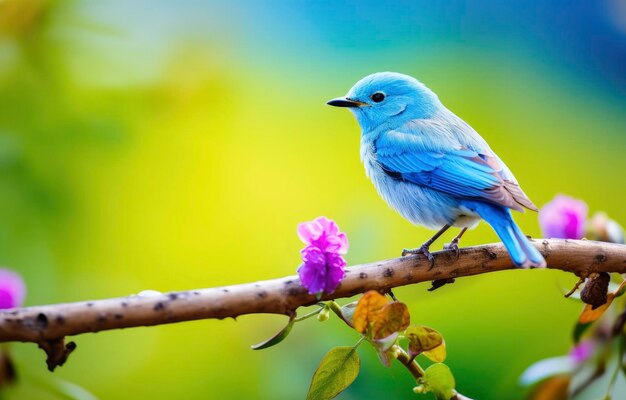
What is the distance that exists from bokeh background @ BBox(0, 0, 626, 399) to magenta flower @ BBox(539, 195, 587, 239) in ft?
1.44

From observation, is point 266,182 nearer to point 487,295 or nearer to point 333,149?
point 333,149

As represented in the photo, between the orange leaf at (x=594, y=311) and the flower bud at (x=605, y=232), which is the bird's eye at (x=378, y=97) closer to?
the flower bud at (x=605, y=232)

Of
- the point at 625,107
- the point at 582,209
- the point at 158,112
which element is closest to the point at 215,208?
the point at 158,112

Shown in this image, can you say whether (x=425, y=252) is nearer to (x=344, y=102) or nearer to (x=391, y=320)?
(x=391, y=320)

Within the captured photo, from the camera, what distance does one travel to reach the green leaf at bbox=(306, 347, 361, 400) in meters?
0.86

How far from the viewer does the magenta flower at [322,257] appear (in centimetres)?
82

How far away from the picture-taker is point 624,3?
191 centimetres

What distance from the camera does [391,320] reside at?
842mm

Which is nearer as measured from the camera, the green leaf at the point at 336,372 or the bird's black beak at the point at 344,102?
the green leaf at the point at 336,372

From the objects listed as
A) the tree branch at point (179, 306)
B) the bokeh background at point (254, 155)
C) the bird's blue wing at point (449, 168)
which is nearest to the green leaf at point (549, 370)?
the bokeh background at point (254, 155)

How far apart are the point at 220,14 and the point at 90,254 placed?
74 cm

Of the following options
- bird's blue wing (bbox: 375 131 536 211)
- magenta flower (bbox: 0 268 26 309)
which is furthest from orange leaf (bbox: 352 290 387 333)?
magenta flower (bbox: 0 268 26 309)

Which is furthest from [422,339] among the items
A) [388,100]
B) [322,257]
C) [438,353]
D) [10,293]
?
[388,100]

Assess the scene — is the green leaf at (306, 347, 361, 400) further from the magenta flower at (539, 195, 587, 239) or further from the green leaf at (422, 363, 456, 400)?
the magenta flower at (539, 195, 587, 239)
